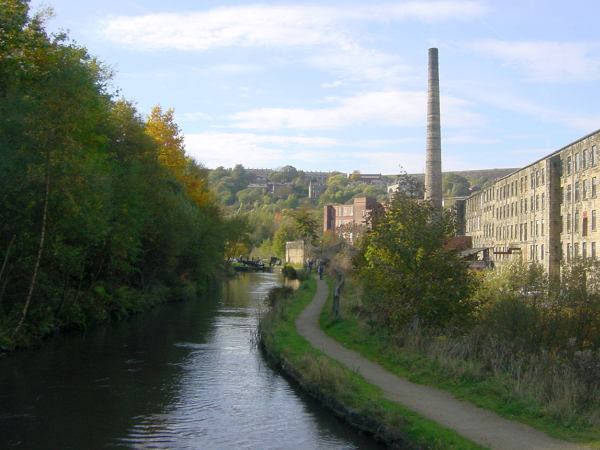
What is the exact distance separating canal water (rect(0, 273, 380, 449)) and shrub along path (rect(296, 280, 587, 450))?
1.55 metres

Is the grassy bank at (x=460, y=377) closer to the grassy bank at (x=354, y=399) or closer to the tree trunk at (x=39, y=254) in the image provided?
the grassy bank at (x=354, y=399)

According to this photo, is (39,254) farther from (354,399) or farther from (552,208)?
(552,208)

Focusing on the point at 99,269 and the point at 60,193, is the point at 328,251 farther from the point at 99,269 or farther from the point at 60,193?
the point at 60,193

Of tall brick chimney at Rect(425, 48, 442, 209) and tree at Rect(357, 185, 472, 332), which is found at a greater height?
tall brick chimney at Rect(425, 48, 442, 209)

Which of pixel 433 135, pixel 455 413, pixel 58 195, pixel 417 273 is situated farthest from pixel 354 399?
pixel 433 135

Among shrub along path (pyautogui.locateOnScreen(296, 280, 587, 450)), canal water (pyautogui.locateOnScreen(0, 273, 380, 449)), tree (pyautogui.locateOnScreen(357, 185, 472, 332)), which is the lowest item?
canal water (pyautogui.locateOnScreen(0, 273, 380, 449))

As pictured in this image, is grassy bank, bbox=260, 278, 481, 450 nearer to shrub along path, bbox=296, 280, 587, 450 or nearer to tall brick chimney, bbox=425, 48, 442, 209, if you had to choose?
shrub along path, bbox=296, 280, 587, 450

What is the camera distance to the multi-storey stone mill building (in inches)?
2217

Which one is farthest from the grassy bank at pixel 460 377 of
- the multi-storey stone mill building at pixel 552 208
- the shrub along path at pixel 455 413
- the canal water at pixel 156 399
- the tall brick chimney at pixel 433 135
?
the tall brick chimney at pixel 433 135

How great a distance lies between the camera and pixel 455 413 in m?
14.2

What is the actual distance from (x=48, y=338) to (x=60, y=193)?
6.94 metres

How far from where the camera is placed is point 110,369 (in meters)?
22.0

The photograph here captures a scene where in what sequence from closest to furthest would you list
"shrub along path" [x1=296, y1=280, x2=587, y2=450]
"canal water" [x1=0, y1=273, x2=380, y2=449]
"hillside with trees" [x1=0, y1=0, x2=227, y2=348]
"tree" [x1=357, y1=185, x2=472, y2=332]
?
"shrub along path" [x1=296, y1=280, x2=587, y2=450] < "canal water" [x1=0, y1=273, x2=380, y2=449] < "tree" [x1=357, y1=185, x2=472, y2=332] < "hillside with trees" [x1=0, y1=0, x2=227, y2=348]

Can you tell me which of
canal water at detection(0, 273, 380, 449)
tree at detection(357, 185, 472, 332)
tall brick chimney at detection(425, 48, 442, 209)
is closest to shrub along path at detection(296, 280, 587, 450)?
canal water at detection(0, 273, 380, 449)
